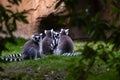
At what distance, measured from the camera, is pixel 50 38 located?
10586 mm

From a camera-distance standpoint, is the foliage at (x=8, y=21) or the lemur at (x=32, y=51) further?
the lemur at (x=32, y=51)

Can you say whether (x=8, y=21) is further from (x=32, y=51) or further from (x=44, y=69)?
(x=32, y=51)

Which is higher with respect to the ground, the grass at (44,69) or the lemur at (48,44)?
the lemur at (48,44)

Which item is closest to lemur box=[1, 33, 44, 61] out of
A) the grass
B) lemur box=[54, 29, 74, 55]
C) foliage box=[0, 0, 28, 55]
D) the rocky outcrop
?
lemur box=[54, 29, 74, 55]

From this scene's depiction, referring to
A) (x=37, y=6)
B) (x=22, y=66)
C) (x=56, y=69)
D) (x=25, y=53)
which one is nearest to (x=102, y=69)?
(x=56, y=69)

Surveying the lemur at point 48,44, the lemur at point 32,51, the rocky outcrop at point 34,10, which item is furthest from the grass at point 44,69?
the rocky outcrop at point 34,10

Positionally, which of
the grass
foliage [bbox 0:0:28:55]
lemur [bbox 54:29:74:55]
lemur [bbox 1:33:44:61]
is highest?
lemur [bbox 54:29:74:55]

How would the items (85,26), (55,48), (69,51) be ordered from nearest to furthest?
(85,26)
(69,51)
(55,48)

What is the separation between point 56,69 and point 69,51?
2781 mm

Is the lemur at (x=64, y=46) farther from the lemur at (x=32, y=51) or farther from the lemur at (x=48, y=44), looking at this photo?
the lemur at (x=32, y=51)

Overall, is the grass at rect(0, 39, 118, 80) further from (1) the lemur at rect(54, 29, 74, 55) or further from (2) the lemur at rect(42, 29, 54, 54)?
(2) the lemur at rect(42, 29, 54, 54)

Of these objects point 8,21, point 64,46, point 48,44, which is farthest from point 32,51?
point 8,21

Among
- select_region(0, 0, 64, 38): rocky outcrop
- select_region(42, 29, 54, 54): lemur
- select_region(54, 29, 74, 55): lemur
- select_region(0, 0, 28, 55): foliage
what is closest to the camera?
select_region(0, 0, 28, 55): foliage

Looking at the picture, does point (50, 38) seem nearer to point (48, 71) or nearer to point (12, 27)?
point (48, 71)
